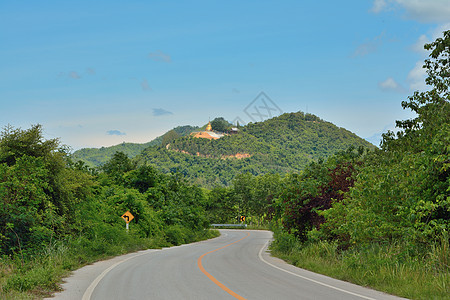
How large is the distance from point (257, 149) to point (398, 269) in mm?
151042

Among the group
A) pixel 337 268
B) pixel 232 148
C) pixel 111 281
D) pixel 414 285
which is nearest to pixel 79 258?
pixel 111 281

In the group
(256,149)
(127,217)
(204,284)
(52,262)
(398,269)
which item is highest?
(256,149)

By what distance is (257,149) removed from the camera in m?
163

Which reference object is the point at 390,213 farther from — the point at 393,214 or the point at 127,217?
the point at 127,217

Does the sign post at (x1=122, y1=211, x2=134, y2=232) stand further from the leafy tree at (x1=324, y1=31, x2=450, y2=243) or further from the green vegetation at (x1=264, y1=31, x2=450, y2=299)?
the leafy tree at (x1=324, y1=31, x2=450, y2=243)

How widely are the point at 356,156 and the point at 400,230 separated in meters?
15.2

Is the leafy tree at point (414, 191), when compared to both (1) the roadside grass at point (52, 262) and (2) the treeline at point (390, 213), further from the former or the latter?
(1) the roadside grass at point (52, 262)

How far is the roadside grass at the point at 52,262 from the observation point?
10.4m

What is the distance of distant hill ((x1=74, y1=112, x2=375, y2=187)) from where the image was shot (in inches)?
5625

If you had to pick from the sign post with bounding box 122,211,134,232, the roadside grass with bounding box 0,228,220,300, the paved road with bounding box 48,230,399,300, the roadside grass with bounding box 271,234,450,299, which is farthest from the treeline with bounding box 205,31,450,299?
the sign post with bounding box 122,211,134,232

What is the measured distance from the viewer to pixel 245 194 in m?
87.9

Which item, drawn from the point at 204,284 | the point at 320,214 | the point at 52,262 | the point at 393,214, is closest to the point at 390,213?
the point at 393,214

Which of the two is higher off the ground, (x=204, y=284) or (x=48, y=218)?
(x=48, y=218)

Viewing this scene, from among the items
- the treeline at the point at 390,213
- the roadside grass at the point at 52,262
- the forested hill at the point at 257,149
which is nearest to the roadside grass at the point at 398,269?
the treeline at the point at 390,213
